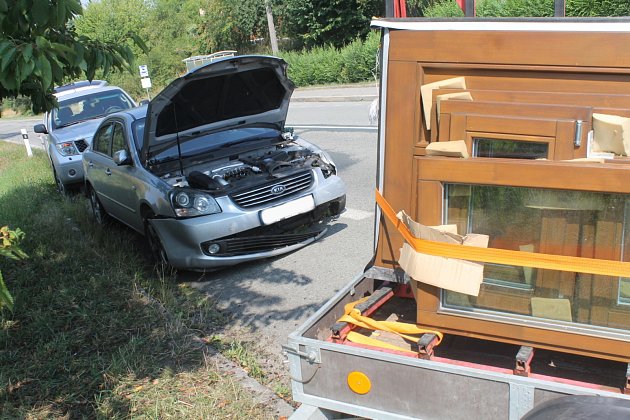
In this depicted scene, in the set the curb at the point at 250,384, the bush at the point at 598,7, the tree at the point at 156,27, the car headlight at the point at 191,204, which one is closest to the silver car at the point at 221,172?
the car headlight at the point at 191,204

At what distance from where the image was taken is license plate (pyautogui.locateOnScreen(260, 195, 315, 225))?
6.32 meters

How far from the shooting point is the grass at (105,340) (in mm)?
4074

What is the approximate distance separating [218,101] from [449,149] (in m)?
4.88

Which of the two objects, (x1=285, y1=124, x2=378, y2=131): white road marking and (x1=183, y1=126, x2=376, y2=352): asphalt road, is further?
(x1=285, y1=124, x2=378, y2=131): white road marking

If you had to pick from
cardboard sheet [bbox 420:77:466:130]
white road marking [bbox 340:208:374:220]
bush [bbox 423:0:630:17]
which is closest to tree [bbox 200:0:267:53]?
bush [bbox 423:0:630:17]

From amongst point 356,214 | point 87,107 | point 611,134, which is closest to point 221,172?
point 356,214

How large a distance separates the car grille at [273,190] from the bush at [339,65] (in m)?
21.1

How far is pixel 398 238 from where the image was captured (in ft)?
10.4

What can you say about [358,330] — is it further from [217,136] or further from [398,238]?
[217,136]

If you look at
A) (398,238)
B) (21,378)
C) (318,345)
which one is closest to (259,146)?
(21,378)

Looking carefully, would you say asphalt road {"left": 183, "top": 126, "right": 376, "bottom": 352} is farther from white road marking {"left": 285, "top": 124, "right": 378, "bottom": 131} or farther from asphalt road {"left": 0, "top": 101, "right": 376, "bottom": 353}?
white road marking {"left": 285, "top": 124, "right": 378, "bottom": 131}

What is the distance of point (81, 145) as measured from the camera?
11344 mm

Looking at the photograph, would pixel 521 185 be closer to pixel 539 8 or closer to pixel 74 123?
pixel 74 123

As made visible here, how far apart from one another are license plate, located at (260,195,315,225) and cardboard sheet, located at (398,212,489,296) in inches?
146
